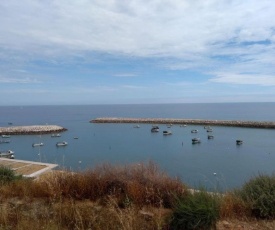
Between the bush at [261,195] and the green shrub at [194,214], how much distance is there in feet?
3.61

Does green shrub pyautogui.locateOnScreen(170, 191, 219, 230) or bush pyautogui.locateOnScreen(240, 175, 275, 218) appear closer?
green shrub pyautogui.locateOnScreen(170, 191, 219, 230)

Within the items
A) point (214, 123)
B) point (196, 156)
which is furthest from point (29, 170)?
point (214, 123)

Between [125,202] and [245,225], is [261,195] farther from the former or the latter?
[125,202]

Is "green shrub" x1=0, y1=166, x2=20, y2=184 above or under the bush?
under

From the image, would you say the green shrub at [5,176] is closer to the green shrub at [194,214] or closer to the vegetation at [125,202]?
the vegetation at [125,202]

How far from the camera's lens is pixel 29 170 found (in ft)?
58.3

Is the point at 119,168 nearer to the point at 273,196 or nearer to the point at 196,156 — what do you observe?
the point at 273,196

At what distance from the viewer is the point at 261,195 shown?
16.9ft

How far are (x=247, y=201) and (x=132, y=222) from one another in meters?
2.28

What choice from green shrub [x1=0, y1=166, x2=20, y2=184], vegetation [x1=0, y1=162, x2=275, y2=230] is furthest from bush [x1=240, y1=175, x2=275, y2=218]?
green shrub [x1=0, y1=166, x2=20, y2=184]

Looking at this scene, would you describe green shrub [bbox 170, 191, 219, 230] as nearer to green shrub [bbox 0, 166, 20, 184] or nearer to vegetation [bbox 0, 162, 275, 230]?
vegetation [bbox 0, 162, 275, 230]

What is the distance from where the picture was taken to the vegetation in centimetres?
440

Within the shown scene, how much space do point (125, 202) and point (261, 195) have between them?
8.07 ft

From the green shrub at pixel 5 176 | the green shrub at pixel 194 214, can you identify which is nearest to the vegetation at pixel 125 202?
the green shrub at pixel 194 214
